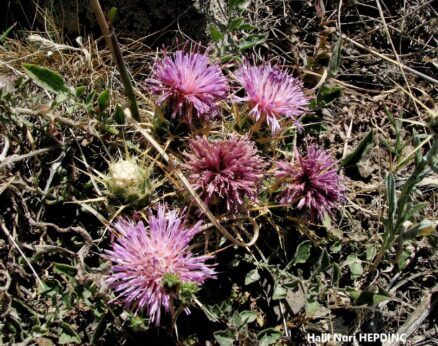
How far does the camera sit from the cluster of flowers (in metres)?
1.77

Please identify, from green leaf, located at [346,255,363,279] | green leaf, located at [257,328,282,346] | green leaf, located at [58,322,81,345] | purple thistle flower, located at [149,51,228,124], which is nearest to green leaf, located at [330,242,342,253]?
green leaf, located at [346,255,363,279]

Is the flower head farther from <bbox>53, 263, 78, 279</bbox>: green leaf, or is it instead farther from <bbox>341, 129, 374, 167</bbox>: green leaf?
<bbox>341, 129, 374, 167</bbox>: green leaf

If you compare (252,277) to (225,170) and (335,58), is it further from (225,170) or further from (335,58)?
(335,58)

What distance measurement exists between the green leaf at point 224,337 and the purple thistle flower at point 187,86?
79 centimetres

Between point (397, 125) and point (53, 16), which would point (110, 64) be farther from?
point (397, 125)

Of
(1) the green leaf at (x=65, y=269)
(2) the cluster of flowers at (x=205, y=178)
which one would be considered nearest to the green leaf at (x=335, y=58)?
(2) the cluster of flowers at (x=205, y=178)

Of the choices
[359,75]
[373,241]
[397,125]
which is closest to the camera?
[397,125]

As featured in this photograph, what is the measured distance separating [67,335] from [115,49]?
41.3 inches

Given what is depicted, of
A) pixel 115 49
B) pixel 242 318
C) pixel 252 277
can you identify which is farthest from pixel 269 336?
pixel 115 49

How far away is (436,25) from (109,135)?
1.73 metres

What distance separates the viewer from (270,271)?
2.09 meters

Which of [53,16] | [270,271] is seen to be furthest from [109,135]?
[270,271]

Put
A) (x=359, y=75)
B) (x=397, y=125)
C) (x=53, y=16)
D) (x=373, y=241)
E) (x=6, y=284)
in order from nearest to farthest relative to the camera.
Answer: (x=6, y=284) → (x=397, y=125) → (x=373, y=241) → (x=53, y=16) → (x=359, y=75)

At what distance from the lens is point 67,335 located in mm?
1975
